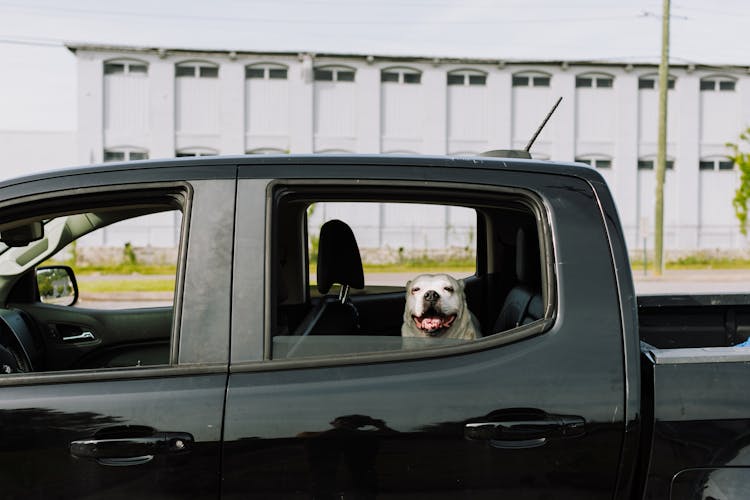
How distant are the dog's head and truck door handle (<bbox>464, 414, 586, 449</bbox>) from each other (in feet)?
3.81

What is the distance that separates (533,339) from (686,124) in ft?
96.1

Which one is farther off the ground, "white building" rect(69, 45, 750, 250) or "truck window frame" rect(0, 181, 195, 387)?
"white building" rect(69, 45, 750, 250)

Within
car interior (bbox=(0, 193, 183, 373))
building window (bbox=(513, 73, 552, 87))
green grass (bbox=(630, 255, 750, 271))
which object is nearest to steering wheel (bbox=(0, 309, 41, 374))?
car interior (bbox=(0, 193, 183, 373))

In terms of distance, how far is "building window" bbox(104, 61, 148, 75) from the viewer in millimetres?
25234

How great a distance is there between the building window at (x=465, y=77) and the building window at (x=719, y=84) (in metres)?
9.50

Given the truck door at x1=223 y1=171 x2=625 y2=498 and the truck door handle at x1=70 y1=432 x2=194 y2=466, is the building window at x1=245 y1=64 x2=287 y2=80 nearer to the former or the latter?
the truck door at x1=223 y1=171 x2=625 y2=498

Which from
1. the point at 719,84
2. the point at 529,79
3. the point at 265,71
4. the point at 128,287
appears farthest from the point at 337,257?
the point at 719,84

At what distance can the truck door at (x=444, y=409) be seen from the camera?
5.08 ft

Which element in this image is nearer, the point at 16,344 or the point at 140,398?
the point at 140,398

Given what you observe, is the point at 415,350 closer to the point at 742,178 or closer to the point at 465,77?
the point at 465,77

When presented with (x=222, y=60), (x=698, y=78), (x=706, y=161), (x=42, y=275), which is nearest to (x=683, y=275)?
(x=706, y=161)

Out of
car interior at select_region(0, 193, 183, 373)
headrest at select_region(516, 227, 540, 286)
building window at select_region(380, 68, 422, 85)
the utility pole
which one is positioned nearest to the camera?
headrest at select_region(516, 227, 540, 286)

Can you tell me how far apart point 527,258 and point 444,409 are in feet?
4.42

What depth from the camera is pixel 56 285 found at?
11.7 ft
